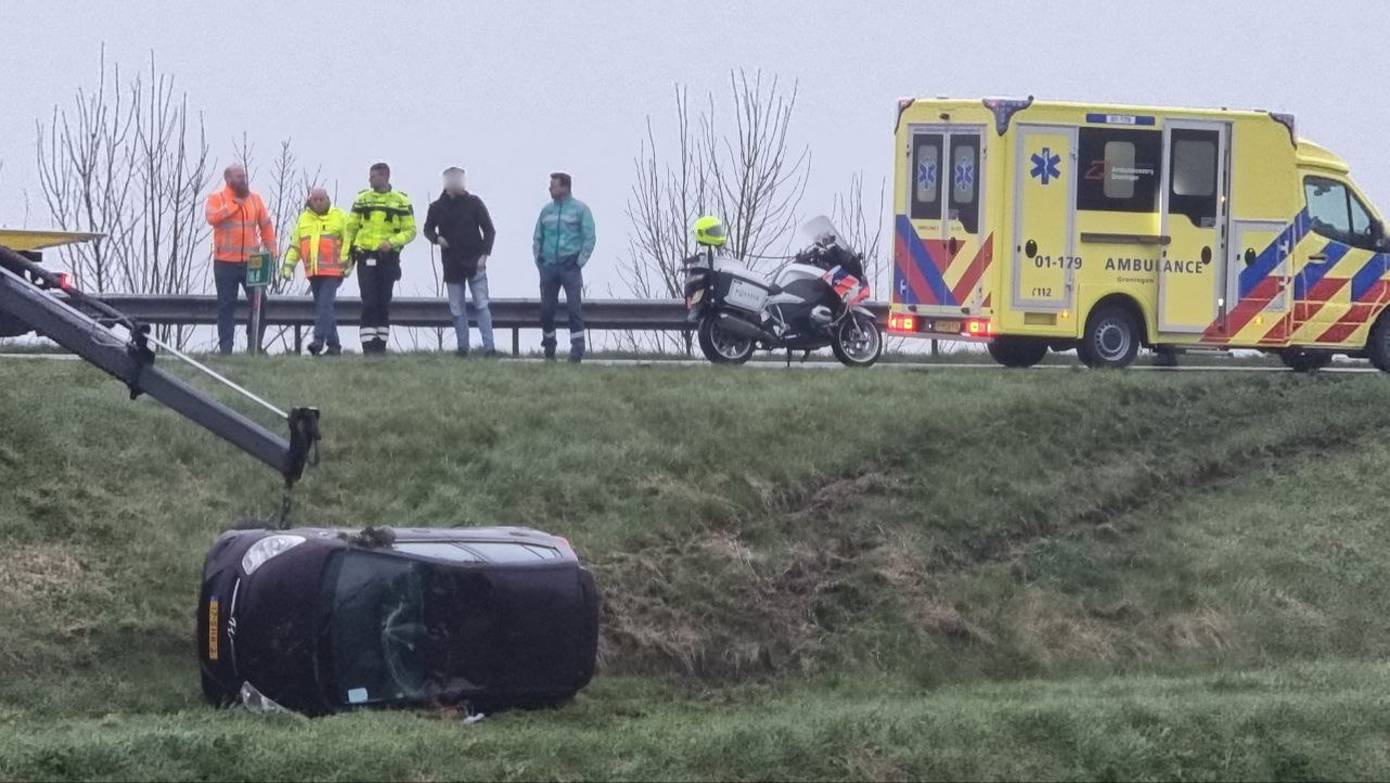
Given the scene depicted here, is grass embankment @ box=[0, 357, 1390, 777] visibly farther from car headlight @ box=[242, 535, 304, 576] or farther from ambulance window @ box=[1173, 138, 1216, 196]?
ambulance window @ box=[1173, 138, 1216, 196]

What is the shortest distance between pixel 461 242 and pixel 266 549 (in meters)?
8.88

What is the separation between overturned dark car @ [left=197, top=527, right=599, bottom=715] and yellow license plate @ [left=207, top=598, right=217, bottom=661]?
0.04 ft

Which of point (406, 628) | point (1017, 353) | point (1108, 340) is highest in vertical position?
point (1108, 340)

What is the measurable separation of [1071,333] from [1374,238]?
148 inches

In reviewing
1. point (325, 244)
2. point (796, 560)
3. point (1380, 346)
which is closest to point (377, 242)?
point (325, 244)

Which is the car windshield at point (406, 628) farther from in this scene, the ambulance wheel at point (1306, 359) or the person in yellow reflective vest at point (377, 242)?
the ambulance wheel at point (1306, 359)

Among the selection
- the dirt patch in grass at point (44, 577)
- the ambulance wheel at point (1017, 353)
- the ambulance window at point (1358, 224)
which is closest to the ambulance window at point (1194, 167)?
the ambulance window at point (1358, 224)

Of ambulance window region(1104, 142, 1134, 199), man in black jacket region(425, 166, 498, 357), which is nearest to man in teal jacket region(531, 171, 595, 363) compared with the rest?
man in black jacket region(425, 166, 498, 357)

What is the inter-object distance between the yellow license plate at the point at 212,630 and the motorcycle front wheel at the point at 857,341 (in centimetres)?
1019

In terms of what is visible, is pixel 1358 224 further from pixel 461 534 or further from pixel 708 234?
pixel 461 534

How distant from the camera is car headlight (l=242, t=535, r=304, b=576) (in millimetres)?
11141

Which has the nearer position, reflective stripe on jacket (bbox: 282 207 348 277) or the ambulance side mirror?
reflective stripe on jacket (bbox: 282 207 348 277)

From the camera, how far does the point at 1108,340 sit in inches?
819

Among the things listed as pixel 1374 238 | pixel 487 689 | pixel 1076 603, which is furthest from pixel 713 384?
pixel 1374 238
